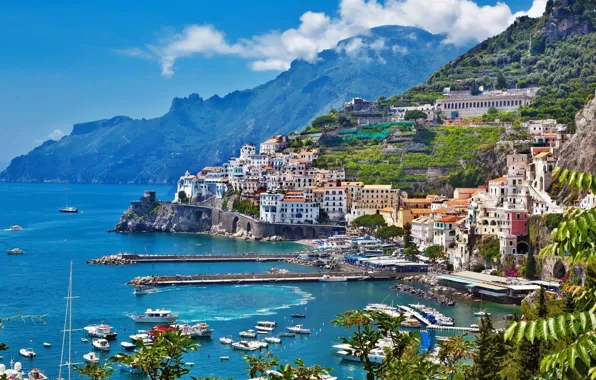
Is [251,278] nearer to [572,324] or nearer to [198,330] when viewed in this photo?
[198,330]

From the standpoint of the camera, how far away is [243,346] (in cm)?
3381

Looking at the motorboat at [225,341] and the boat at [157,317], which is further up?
the boat at [157,317]

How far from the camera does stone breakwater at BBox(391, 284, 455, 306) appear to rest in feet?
141

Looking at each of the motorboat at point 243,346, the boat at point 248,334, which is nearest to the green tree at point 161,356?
the motorboat at point 243,346

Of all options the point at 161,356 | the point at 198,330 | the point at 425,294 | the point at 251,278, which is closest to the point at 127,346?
the point at 198,330

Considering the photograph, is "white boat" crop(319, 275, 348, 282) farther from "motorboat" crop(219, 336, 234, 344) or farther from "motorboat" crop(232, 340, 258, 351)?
"motorboat" crop(232, 340, 258, 351)

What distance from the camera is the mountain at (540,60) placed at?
299 feet

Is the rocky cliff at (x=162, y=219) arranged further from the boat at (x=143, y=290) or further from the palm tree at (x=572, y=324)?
the palm tree at (x=572, y=324)

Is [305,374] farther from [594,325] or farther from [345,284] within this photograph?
[345,284]

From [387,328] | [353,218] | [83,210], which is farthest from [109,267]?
[83,210]

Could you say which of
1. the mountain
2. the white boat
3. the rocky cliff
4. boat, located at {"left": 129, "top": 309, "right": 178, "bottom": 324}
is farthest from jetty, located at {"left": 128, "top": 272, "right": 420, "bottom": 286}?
the mountain

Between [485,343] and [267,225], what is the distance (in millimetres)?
55952

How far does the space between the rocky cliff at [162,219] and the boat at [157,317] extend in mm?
46855

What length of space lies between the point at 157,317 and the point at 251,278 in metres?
13.8
